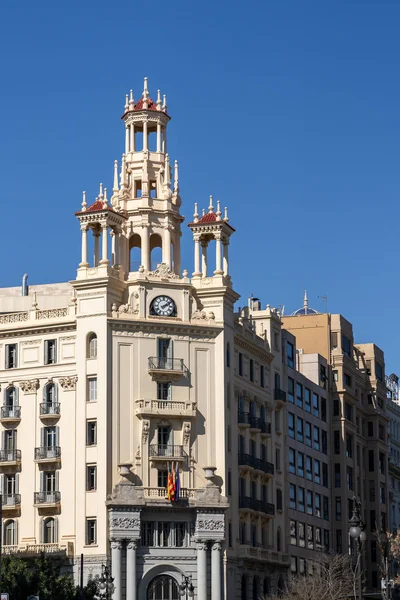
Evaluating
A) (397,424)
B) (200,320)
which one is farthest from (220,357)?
(397,424)

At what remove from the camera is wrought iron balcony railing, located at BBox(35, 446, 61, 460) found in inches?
3959

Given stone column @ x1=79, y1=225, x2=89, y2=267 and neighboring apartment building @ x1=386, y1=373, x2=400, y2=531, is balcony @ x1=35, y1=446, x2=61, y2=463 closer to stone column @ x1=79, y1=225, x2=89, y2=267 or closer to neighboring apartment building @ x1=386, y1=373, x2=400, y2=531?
stone column @ x1=79, y1=225, x2=89, y2=267

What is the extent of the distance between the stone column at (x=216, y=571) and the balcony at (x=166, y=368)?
1216 cm

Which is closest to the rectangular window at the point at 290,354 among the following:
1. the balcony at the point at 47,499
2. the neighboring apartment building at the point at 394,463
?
the balcony at the point at 47,499

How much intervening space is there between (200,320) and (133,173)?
13434 mm

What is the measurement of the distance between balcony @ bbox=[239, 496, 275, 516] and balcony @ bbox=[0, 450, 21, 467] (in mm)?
16724

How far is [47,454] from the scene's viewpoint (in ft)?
331

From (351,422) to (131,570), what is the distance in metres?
44.8

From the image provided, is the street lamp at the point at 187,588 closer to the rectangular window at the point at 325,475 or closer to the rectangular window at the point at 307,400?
the rectangular window at the point at 307,400

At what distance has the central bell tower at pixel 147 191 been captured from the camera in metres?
106

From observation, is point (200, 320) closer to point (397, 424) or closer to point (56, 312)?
point (56, 312)

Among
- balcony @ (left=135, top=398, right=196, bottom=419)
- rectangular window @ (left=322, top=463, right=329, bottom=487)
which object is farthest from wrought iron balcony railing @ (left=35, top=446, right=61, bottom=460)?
rectangular window @ (left=322, top=463, right=329, bottom=487)

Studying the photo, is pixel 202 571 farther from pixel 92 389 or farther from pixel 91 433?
pixel 92 389

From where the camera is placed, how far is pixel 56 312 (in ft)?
340
